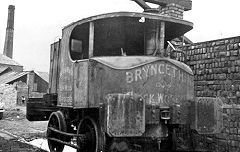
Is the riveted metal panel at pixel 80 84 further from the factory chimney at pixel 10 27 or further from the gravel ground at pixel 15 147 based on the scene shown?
the factory chimney at pixel 10 27

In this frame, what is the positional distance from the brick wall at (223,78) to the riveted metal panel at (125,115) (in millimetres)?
3550

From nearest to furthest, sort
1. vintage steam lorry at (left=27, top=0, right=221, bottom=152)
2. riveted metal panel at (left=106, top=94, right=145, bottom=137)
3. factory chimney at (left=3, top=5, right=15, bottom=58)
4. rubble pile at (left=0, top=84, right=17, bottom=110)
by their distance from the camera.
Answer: riveted metal panel at (left=106, top=94, right=145, bottom=137) → vintage steam lorry at (left=27, top=0, right=221, bottom=152) → rubble pile at (left=0, top=84, right=17, bottom=110) → factory chimney at (left=3, top=5, right=15, bottom=58)

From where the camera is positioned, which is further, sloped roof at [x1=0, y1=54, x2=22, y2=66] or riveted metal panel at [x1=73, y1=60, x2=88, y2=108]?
sloped roof at [x1=0, y1=54, x2=22, y2=66]

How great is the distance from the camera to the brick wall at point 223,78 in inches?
272

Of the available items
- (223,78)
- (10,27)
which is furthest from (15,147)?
(10,27)

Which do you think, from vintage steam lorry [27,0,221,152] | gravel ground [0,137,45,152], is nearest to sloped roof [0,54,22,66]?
gravel ground [0,137,45,152]

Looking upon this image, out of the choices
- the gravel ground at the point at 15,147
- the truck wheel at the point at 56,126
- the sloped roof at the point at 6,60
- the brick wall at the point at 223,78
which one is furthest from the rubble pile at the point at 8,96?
the brick wall at the point at 223,78

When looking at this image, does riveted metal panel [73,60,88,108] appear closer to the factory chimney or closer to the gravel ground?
the gravel ground

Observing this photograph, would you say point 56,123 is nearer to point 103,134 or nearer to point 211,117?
point 103,134

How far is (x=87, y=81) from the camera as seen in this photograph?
462cm

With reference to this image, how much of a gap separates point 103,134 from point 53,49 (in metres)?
2.98

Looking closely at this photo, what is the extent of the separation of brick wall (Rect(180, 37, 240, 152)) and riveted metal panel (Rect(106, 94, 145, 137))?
3.55 m

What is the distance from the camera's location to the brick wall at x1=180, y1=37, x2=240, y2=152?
6.92m

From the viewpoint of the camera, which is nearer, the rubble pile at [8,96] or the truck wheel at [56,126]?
the truck wheel at [56,126]
